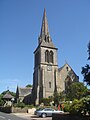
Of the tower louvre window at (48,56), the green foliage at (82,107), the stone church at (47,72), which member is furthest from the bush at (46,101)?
the green foliage at (82,107)

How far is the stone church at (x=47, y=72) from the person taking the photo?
6438cm

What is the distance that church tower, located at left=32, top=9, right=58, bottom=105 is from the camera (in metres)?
64.1

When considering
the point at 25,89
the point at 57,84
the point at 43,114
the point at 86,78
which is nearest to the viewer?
the point at 86,78

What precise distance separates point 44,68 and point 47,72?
4.90 feet

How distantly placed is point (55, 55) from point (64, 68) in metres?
5.02

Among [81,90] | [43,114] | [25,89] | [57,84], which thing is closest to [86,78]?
[43,114]

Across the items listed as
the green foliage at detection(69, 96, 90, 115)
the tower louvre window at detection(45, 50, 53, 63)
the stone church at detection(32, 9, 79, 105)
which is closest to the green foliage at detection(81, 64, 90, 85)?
the green foliage at detection(69, 96, 90, 115)

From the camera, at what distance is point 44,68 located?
6656cm

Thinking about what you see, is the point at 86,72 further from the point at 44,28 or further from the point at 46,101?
the point at 44,28

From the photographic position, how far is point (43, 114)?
33875mm

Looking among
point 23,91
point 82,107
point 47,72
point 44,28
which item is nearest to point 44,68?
point 47,72

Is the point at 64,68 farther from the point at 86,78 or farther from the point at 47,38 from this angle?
the point at 86,78

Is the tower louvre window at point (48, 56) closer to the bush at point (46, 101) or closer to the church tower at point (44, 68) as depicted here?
the church tower at point (44, 68)

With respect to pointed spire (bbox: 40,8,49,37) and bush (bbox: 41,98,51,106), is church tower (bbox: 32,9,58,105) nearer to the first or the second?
pointed spire (bbox: 40,8,49,37)
